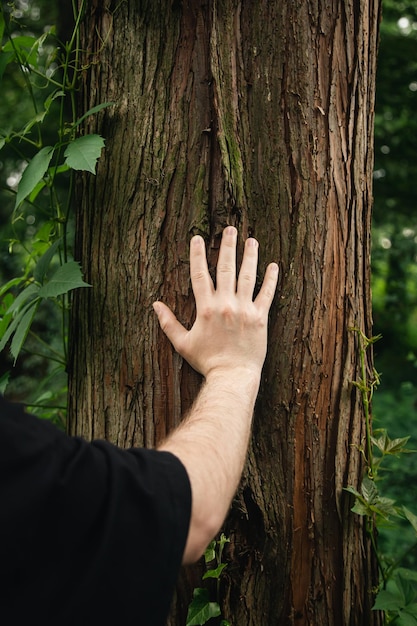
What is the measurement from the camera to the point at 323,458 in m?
1.65

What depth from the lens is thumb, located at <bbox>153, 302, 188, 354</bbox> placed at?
1.59 metres

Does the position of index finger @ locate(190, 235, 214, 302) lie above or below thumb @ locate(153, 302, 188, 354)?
above

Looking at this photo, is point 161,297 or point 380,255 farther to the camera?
point 380,255

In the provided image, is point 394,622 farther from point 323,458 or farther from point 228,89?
point 228,89

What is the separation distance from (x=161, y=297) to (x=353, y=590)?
1106mm

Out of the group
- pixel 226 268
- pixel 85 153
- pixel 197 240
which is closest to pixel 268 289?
pixel 226 268

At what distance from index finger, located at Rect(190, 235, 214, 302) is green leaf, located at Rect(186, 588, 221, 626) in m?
0.88

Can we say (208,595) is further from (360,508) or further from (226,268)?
(226,268)

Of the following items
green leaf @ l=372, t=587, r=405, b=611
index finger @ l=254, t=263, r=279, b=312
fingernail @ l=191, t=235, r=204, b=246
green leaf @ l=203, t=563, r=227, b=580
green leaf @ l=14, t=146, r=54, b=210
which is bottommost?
green leaf @ l=372, t=587, r=405, b=611

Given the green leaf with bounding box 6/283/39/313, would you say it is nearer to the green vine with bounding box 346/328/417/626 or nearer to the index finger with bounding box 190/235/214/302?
the index finger with bounding box 190/235/214/302

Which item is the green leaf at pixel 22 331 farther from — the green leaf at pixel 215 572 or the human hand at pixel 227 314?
the green leaf at pixel 215 572

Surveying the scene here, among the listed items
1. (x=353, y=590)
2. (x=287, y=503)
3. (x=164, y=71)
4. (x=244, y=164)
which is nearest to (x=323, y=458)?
(x=287, y=503)

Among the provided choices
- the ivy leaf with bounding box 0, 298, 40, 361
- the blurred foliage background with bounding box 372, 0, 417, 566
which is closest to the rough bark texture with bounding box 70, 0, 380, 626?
the ivy leaf with bounding box 0, 298, 40, 361

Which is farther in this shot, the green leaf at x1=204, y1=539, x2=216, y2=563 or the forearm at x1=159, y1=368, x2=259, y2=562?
the green leaf at x1=204, y1=539, x2=216, y2=563
